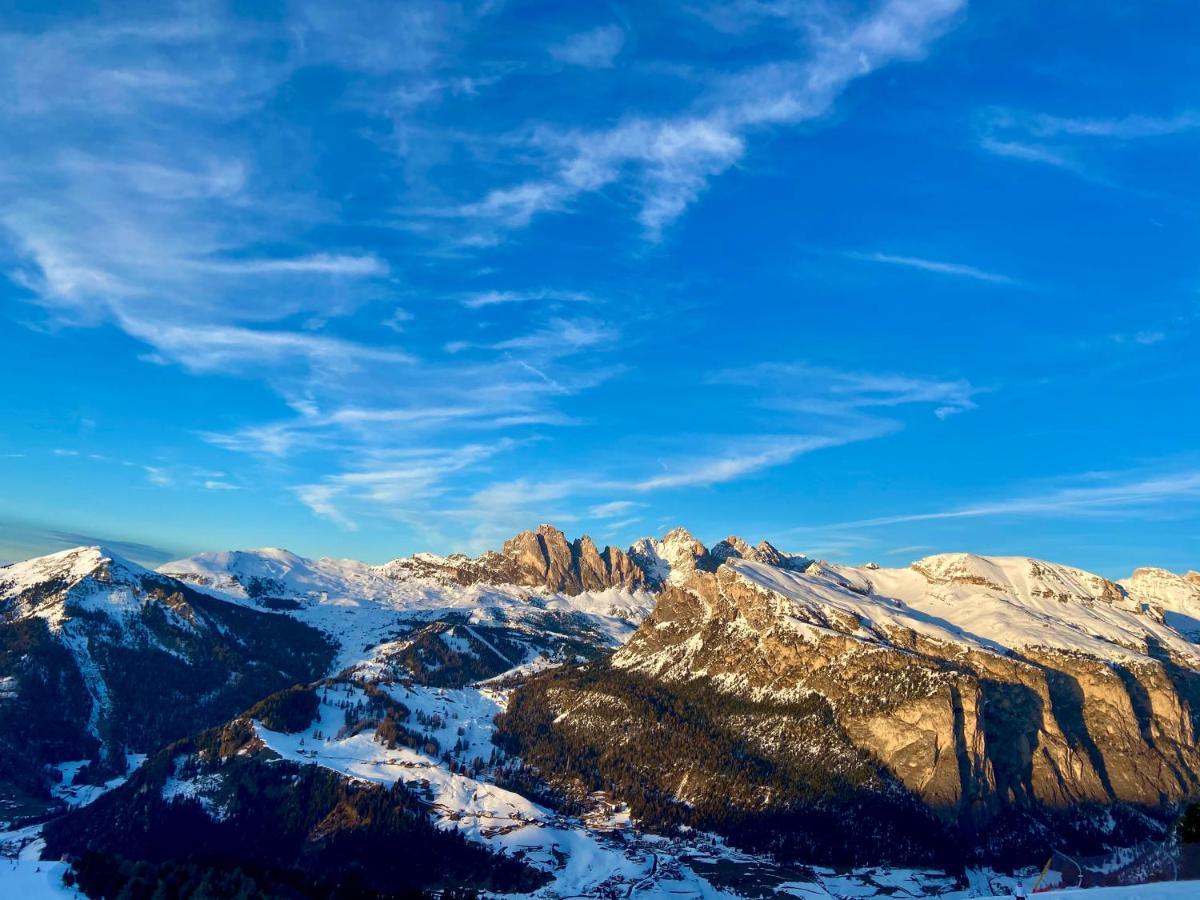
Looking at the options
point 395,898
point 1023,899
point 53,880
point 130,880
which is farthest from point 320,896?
point 1023,899

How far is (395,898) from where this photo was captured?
152 meters

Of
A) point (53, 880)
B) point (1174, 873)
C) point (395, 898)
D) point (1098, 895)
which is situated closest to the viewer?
point (1098, 895)

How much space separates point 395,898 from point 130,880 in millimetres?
46719

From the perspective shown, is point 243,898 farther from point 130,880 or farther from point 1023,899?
point 1023,899

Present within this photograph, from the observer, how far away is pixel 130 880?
12444 cm

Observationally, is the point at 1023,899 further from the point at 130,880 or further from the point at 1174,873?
the point at 130,880

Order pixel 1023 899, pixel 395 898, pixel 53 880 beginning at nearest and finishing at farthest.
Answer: pixel 1023 899, pixel 53 880, pixel 395 898

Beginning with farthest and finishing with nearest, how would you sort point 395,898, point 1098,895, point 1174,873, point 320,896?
point 395,898, point 320,896, point 1174,873, point 1098,895

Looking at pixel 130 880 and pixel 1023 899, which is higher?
pixel 1023 899

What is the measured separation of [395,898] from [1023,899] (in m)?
134

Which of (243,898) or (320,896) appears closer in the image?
(243,898)

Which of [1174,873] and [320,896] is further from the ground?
[1174,873]

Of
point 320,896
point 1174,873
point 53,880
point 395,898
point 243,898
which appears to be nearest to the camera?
point 1174,873

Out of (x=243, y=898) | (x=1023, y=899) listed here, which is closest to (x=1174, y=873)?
(x=1023, y=899)
